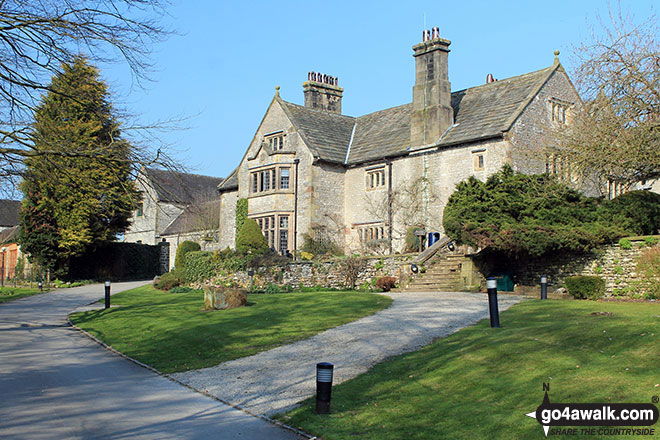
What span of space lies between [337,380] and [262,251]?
84.5 ft

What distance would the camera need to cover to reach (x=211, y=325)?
17984 mm

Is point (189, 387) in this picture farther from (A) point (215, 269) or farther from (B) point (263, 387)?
(A) point (215, 269)

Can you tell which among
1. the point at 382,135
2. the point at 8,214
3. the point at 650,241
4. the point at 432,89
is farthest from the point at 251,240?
the point at 8,214

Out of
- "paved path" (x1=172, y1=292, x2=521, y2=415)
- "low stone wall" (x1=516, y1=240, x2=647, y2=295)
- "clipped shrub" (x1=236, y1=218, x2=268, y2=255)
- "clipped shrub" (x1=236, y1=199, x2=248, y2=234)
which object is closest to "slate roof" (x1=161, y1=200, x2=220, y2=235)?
"clipped shrub" (x1=236, y1=199, x2=248, y2=234)

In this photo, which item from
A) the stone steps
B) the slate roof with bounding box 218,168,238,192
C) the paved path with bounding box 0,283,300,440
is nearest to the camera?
the paved path with bounding box 0,283,300,440

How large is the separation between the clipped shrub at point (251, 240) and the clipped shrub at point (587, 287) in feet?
63.0

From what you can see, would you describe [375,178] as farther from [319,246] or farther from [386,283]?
[386,283]

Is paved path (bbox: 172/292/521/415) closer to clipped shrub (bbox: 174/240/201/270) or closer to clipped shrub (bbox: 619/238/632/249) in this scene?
clipped shrub (bbox: 619/238/632/249)

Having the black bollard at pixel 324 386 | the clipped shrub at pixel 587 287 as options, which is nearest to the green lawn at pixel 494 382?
the black bollard at pixel 324 386

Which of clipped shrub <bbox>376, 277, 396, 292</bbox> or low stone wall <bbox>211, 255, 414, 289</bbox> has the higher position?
low stone wall <bbox>211, 255, 414, 289</bbox>

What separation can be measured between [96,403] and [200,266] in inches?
1113

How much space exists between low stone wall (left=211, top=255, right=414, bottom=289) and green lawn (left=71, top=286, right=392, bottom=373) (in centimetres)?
506

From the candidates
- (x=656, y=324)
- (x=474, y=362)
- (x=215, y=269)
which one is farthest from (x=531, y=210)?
(x=215, y=269)

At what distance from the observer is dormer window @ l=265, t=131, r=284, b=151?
39.9 meters
